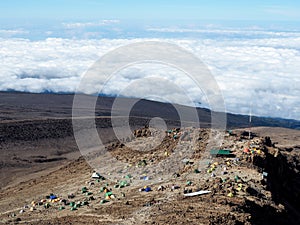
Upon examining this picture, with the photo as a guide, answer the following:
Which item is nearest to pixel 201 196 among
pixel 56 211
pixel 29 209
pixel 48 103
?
pixel 56 211

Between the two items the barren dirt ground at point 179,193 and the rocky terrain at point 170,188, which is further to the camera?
the rocky terrain at point 170,188

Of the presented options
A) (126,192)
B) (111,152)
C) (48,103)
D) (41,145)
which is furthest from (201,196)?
(48,103)

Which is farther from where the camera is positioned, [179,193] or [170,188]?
[170,188]

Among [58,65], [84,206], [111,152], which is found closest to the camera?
[84,206]

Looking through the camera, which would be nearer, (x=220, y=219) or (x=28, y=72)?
(x=220, y=219)

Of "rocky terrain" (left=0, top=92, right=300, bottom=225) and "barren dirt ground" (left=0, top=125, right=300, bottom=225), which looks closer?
"barren dirt ground" (left=0, top=125, right=300, bottom=225)

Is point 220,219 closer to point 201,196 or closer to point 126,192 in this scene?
point 201,196

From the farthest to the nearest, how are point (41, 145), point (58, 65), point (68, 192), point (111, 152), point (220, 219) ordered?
point (58, 65)
point (41, 145)
point (111, 152)
point (68, 192)
point (220, 219)

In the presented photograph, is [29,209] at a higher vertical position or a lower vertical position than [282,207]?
lower

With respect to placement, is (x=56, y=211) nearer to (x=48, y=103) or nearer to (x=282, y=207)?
(x=282, y=207)
